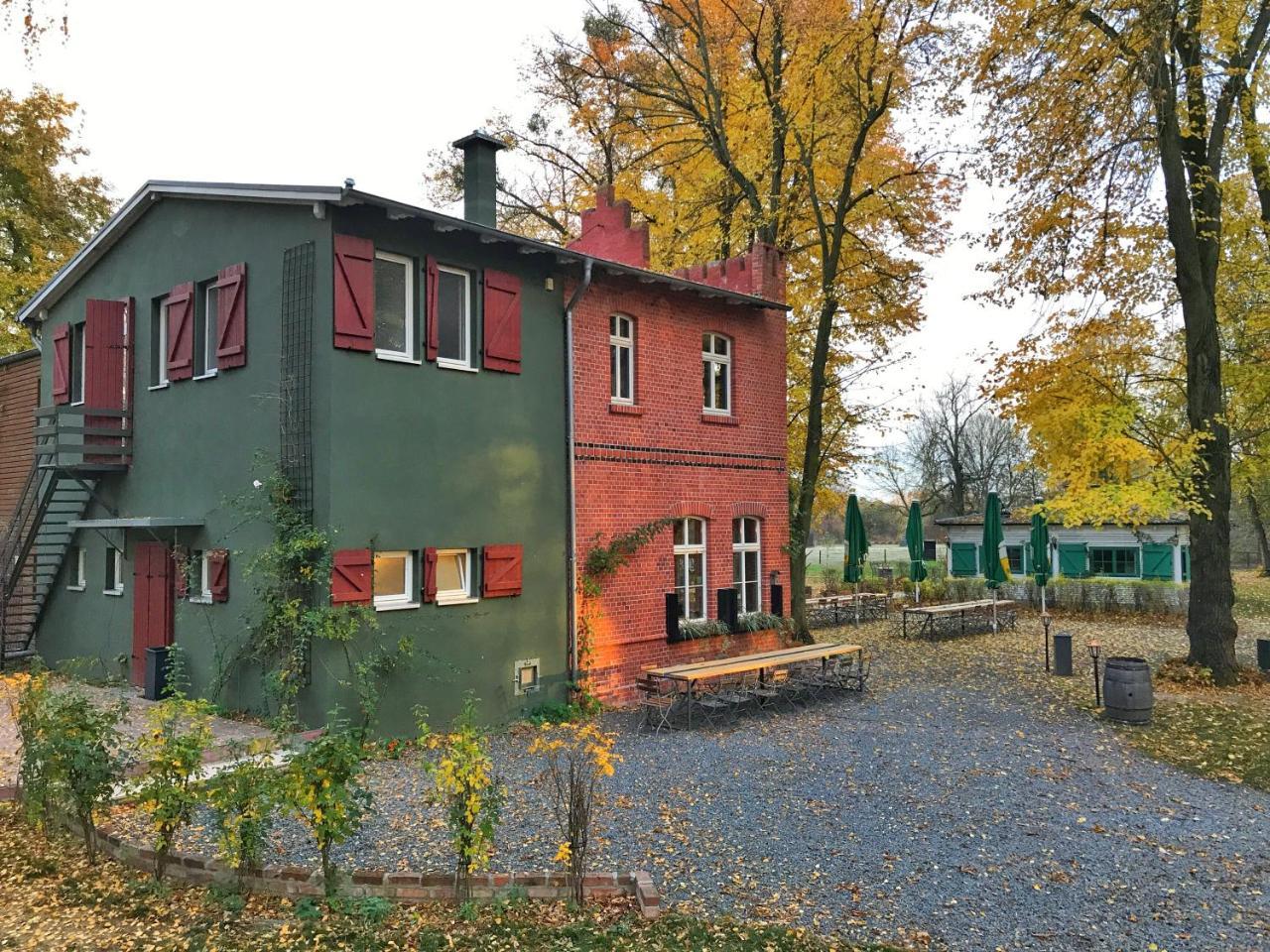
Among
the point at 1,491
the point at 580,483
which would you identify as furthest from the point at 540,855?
the point at 1,491

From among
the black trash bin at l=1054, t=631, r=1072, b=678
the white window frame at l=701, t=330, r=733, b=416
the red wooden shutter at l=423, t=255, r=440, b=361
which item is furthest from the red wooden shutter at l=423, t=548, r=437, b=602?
the black trash bin at l=1054, t=631, r=1072, b=678

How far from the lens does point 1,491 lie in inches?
645

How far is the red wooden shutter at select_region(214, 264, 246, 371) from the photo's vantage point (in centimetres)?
1056

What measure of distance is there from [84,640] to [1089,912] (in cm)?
1426

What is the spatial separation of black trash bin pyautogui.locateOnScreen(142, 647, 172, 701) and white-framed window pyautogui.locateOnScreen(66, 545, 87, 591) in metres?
3.67

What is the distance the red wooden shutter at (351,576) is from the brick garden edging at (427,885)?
3908 millimetres

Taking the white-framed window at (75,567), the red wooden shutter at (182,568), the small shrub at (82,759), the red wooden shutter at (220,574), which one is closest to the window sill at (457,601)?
the red wooden shutter at (220,574)

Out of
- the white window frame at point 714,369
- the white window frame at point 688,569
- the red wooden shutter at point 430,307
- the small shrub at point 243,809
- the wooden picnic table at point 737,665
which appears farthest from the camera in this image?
the white window frame at point 714,369

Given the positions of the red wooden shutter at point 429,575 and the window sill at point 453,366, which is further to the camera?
the window sill at point 453,366

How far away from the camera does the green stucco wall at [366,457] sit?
9578mm

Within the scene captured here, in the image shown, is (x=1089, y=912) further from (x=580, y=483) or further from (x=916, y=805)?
(x=580, y=483)

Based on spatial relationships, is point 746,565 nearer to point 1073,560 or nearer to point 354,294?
point 354,294

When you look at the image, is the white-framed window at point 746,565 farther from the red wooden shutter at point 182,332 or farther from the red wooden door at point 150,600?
the red wooden shutter at point 182,332

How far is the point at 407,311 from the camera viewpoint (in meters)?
10.3
